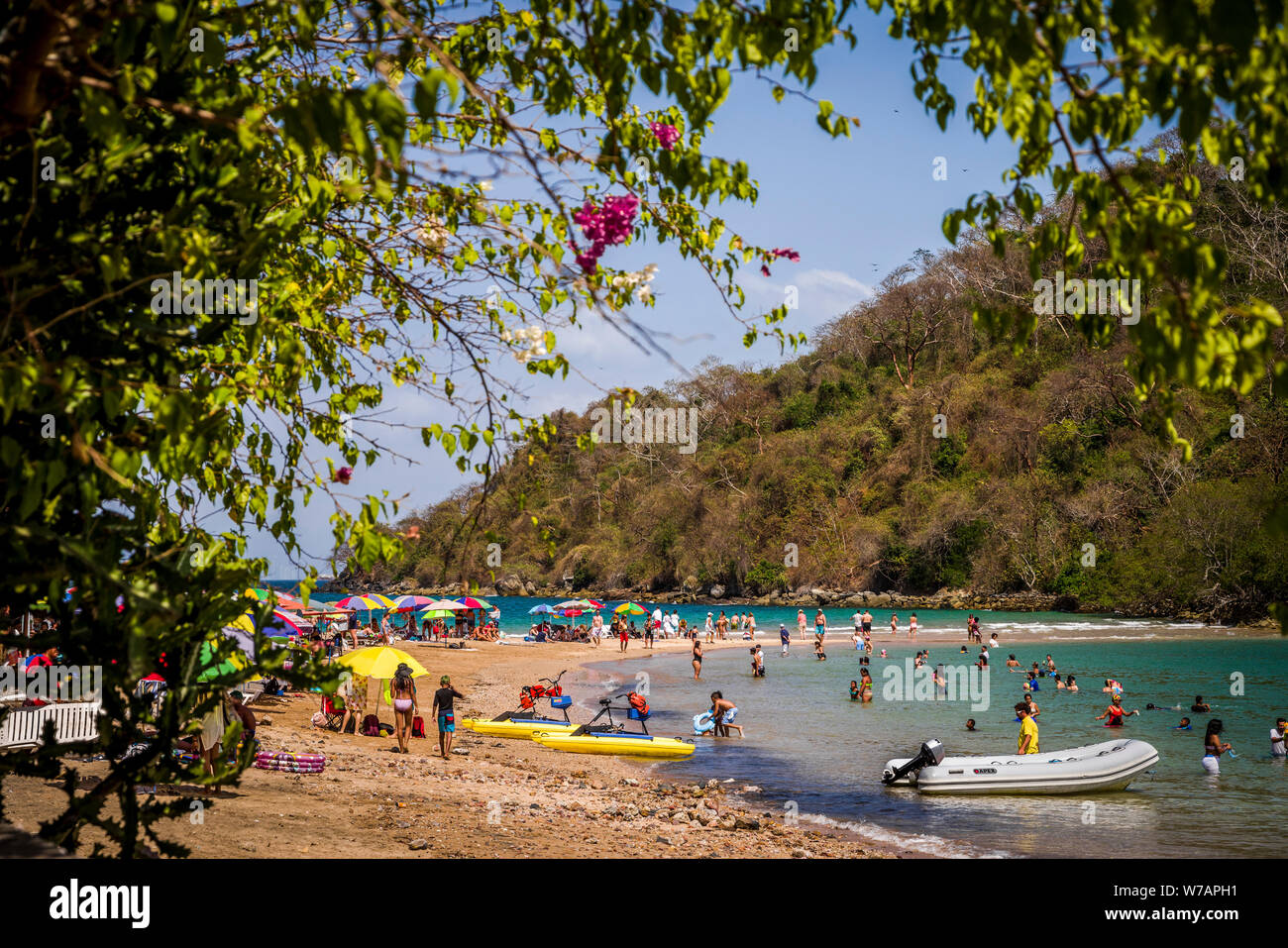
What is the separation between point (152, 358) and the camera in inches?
122

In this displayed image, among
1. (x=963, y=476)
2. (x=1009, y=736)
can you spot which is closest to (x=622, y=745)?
(x=1009, y=736)

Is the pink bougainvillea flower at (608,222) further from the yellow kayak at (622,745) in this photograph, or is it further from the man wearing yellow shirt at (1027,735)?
the yellow kayak at (622,745)

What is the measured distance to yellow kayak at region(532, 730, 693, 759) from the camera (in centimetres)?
1804

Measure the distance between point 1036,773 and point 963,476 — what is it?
54.0 m

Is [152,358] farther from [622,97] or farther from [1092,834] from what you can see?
[1092,834]

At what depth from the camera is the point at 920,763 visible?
1509 cm

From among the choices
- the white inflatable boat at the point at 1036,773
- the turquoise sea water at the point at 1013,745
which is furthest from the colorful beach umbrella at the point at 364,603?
the white inflatable boat at the point at 1036,773

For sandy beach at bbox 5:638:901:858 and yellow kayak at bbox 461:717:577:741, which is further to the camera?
yellow kayak at bbox 461:717:577:741

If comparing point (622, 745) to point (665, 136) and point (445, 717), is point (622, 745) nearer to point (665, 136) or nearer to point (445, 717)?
point (445, 717)

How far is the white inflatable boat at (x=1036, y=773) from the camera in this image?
14.5 m

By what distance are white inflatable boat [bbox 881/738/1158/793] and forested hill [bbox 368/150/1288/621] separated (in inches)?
925

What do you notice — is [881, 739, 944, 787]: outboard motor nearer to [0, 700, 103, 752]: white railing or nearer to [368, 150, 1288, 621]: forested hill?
[0, 700, 103, 752]: white railing

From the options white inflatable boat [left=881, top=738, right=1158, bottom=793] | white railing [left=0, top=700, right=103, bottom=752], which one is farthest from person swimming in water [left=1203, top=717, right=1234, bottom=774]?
white railing [left=0, top=700, right=103, bottom=752]
